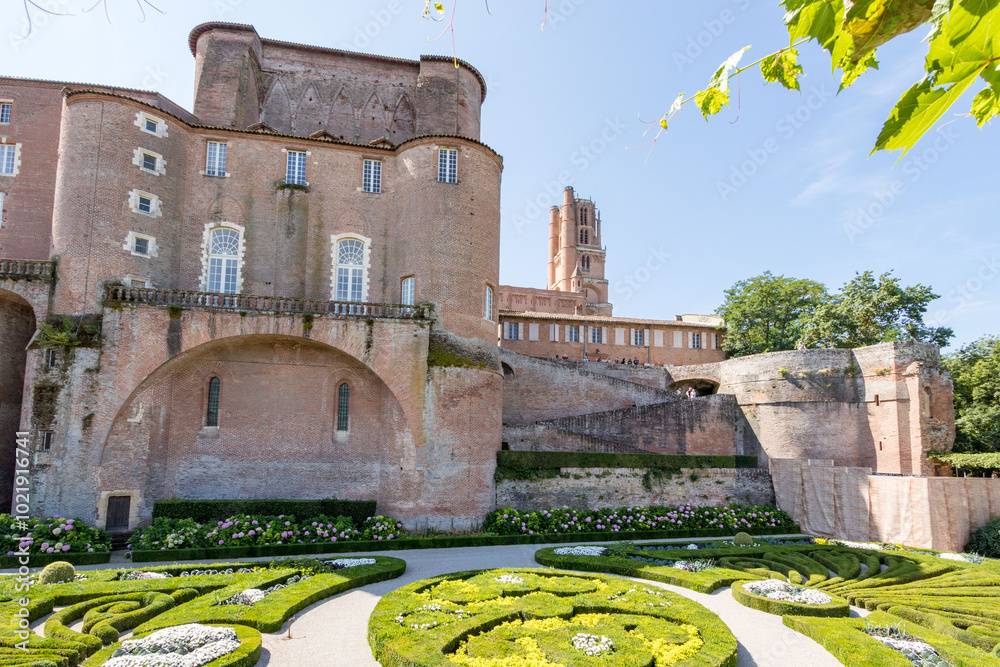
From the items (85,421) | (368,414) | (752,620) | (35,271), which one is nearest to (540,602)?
(752,620)

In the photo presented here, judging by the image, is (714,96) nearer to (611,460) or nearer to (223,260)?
(611,460)

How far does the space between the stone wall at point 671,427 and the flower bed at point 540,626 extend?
16.0 metres

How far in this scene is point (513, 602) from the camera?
14.1m

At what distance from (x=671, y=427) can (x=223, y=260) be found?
22.7 meters

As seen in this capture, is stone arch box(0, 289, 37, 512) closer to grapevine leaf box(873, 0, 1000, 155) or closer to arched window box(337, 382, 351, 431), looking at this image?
arched window box(337, 382, 351, 431)

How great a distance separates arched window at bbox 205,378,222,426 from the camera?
78.3 ft

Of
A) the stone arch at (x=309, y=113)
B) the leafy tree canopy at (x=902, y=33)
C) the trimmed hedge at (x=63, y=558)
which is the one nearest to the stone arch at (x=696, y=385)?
the stone arch at (x=309, y=113)

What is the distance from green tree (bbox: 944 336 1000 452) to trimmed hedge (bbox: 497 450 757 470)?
1220cm

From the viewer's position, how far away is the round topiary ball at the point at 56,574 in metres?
15.0

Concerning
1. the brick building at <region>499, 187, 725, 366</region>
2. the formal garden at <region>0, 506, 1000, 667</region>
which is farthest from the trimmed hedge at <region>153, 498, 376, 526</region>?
the brick building at <region>499, 187, 725, 366</region>

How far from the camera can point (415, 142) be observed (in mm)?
26391

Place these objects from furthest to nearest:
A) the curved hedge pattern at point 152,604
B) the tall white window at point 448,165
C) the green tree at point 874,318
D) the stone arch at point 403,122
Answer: the green tree at point 874,318, the stone arch at point 403,122, the tall white window at point 448,165, the curved hedge pattern at point 152,604

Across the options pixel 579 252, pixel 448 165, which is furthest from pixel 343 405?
pixel 579 252

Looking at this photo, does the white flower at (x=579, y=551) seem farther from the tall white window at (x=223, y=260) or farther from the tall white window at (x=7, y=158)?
the tall white window at (x=7, y=158)
